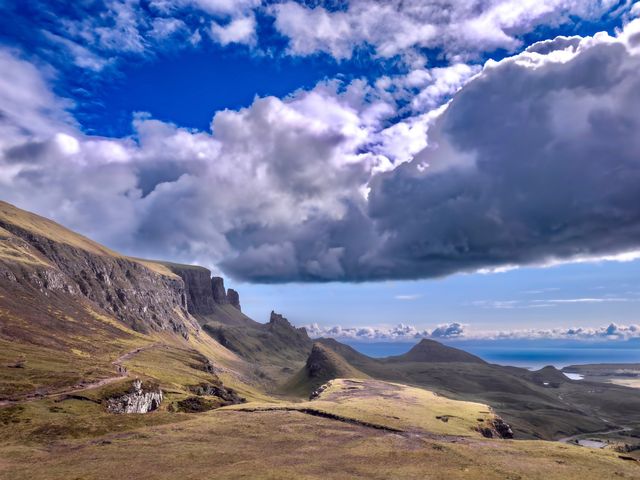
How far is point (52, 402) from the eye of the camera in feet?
339

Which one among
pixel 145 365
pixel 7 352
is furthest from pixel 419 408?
pixel 7 352

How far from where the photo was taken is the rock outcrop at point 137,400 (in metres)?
116

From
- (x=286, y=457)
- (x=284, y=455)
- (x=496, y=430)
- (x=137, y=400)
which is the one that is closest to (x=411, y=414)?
(x=496, y=430)

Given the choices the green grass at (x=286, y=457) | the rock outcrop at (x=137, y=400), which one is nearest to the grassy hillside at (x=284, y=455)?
the green grass at (x=286, y=457)

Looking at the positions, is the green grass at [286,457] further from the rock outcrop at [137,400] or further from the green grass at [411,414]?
the rock outcrop at [137,400]

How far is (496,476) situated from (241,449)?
4074cm

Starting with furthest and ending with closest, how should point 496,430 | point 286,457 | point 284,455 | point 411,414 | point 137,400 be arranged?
1. point 496,430
2. point 411,414
3. point 137,400
4. point 284,455
5. point 286,457

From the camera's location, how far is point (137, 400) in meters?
124

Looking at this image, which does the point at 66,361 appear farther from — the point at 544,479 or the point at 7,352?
the point at 544,479

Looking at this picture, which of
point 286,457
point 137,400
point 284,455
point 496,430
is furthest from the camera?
point 496,430

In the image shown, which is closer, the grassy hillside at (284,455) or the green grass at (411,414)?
the grassy hillside at (284,455)

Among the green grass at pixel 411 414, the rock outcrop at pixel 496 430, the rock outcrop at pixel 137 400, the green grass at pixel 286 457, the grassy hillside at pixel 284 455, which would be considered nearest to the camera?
the green grass at pixel 286 457

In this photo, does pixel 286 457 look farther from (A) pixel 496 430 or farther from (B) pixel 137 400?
(A) pixel 496 430

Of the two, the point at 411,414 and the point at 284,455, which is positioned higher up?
the point at 284,455
